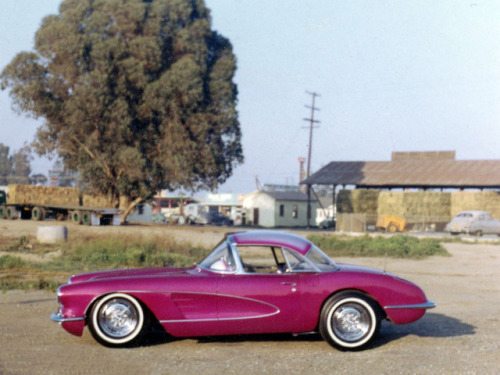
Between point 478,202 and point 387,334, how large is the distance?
41.0 meters

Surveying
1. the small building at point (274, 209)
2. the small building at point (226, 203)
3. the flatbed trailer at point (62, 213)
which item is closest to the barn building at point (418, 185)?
the small building at point (274, 209)

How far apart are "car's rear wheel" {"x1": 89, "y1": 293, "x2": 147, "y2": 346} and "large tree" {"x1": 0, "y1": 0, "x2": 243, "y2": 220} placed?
3503cm

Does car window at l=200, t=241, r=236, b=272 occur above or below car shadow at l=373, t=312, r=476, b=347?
above

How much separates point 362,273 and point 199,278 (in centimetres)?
185

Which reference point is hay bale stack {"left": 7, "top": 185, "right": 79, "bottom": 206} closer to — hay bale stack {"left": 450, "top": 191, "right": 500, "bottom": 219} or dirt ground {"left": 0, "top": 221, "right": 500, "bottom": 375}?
hay bale stack {"left": 450, "top": 191, "right": 500, "bottom": 219}

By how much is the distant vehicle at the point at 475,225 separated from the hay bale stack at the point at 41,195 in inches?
1108

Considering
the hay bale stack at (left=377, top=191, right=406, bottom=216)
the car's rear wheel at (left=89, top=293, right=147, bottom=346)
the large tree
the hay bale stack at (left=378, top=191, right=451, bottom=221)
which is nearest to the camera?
the car's rear wheel at (left=89, top=293, right=147, bottom=346)

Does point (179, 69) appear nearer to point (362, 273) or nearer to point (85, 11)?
point (85, 11)

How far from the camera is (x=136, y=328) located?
22.9 ft

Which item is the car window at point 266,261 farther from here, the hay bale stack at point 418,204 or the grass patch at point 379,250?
the hay bale stack at point 418,204

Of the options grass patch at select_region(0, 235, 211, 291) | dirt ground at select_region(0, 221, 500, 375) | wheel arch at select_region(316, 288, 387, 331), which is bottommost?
dirt ground at select_region(0, 221, 500, 375)

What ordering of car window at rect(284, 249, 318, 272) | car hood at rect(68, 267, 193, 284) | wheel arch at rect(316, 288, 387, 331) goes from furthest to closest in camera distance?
car hood at rect(68, 267, 193, 284) → car window at rect(284, 249, 318, 272) → wheel arch at rect(316, 288, 387, 331)

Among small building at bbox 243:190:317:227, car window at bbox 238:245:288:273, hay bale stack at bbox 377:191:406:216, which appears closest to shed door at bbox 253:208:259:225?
small building at bbox 243:190:317:227

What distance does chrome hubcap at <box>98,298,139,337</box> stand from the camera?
275 inches
